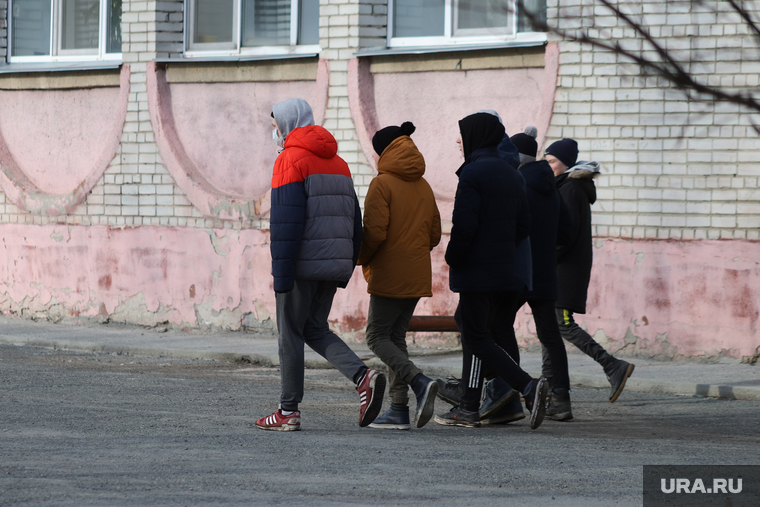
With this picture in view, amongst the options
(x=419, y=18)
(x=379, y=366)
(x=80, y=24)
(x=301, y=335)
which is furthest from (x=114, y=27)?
(x=301, y=335)

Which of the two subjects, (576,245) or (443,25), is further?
(443,25)

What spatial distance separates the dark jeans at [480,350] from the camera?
6.35 meters

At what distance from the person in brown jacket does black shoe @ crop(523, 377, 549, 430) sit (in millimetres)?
669

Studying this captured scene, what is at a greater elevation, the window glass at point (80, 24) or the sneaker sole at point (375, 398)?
the window glass at point (80, 24)

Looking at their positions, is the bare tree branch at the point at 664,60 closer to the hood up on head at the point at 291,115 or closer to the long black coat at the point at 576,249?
the hood up on head at the point at 291,115

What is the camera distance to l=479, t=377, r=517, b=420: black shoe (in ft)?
21.8

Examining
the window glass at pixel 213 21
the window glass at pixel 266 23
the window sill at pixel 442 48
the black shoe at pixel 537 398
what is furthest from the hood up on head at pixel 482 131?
the window glass at pixel 213 21

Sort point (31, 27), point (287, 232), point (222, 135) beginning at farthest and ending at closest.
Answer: point (31, 27), point (222, 135), point (287, 232)

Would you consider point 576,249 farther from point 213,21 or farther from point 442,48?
Answer: point 213,21

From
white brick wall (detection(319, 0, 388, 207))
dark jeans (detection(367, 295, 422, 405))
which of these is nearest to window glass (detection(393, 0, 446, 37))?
white brick wall (detection(319, 0, 388, 207))

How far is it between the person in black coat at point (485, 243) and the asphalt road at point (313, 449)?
1.34 feet

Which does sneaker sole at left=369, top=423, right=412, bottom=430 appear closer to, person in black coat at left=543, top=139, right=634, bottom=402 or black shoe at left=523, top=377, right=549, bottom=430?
black shoe at left=523, top=377, right=549, bottom=430

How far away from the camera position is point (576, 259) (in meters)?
7.57

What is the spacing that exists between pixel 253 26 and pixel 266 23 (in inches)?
6.6
